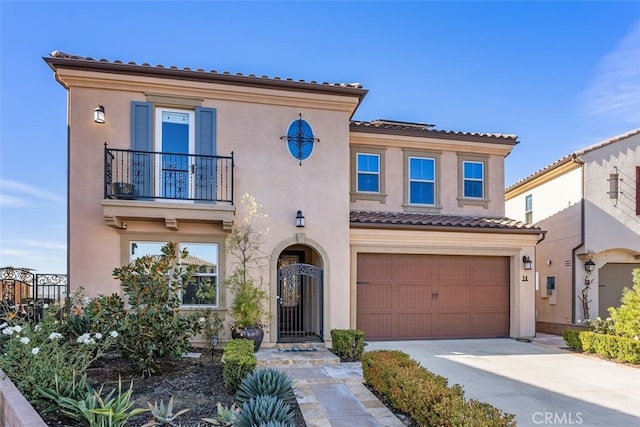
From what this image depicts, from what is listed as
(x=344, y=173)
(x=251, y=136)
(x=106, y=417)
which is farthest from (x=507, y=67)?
(x=106, y=417)

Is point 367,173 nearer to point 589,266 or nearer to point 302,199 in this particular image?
point 302,199

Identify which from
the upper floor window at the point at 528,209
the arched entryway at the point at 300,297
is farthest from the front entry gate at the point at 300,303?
the upper floor window at the point at 528,209

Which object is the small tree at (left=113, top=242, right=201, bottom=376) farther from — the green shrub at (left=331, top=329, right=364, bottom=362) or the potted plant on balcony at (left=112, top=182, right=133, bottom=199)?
the green shrub at (left=331, top=329, right=364, bottom=362)

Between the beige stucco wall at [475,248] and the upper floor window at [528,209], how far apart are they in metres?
3.95

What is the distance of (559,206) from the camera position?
1376cm

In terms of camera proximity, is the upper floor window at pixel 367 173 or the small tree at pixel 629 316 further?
the upper floor window at pixel 367 173

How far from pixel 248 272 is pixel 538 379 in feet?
21.7

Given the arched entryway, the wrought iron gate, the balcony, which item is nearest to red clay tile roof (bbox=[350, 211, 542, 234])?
the arched entryway

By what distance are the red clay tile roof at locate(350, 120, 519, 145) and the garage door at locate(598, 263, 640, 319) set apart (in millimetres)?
5438

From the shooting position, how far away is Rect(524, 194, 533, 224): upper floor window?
50.3 feet

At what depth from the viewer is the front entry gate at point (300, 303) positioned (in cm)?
980

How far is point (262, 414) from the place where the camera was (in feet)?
12.9

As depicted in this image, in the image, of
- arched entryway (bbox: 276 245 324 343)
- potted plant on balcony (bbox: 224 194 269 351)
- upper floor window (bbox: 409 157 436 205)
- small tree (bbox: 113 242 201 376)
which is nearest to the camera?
small tree (bbox: 113 242 201 376)

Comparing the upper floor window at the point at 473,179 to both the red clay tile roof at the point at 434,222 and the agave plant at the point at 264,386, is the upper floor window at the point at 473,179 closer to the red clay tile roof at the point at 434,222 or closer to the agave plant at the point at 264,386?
the red clay tile roof at the point at 434,222
